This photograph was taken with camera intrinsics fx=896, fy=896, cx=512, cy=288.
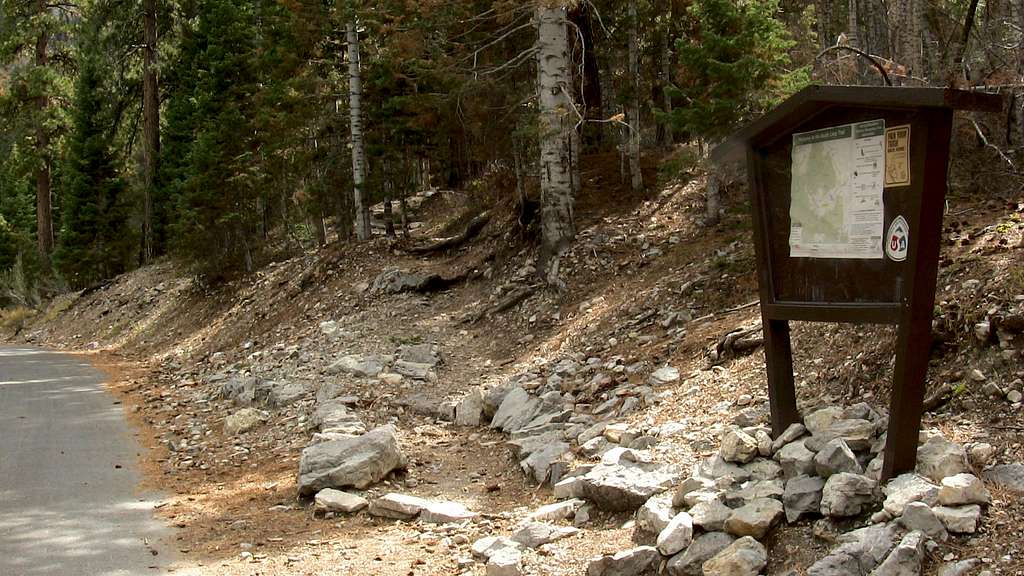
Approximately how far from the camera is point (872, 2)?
23.1 m

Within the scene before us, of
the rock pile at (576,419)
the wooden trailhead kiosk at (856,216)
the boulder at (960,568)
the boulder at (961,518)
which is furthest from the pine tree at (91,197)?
the boulder at (960,568)

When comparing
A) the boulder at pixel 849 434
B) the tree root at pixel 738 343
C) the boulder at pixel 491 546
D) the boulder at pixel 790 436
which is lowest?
the boulder at pixel 491 546

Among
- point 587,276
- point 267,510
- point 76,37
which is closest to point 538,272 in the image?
point 587,276

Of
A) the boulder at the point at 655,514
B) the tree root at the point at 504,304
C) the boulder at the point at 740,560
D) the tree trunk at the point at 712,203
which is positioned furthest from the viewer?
the tree trunk at the point at 712,203

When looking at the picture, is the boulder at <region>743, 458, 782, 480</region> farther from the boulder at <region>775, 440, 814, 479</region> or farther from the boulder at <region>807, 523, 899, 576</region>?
the boulder at <region>807, 523, 899, 576</region>

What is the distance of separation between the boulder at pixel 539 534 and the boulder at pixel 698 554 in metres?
1.07

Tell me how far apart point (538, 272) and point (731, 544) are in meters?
9.34

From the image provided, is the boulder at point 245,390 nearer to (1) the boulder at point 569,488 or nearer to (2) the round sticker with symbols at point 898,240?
(1) the boulder at point 569,488

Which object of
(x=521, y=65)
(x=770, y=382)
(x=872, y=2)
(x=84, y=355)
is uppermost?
(x=872, y=2)

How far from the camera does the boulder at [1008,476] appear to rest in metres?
4.66

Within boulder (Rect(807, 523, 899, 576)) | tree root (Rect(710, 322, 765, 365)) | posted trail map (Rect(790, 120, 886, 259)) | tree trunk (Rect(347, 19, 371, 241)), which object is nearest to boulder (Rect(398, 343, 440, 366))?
tree root (Rect(710, 322, 765, 365))

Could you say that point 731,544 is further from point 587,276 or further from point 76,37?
point 76,37

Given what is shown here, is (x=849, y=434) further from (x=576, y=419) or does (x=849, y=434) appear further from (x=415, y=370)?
(x=415, y=370)

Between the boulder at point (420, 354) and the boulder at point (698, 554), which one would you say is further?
the boulder at point (420, 354)
